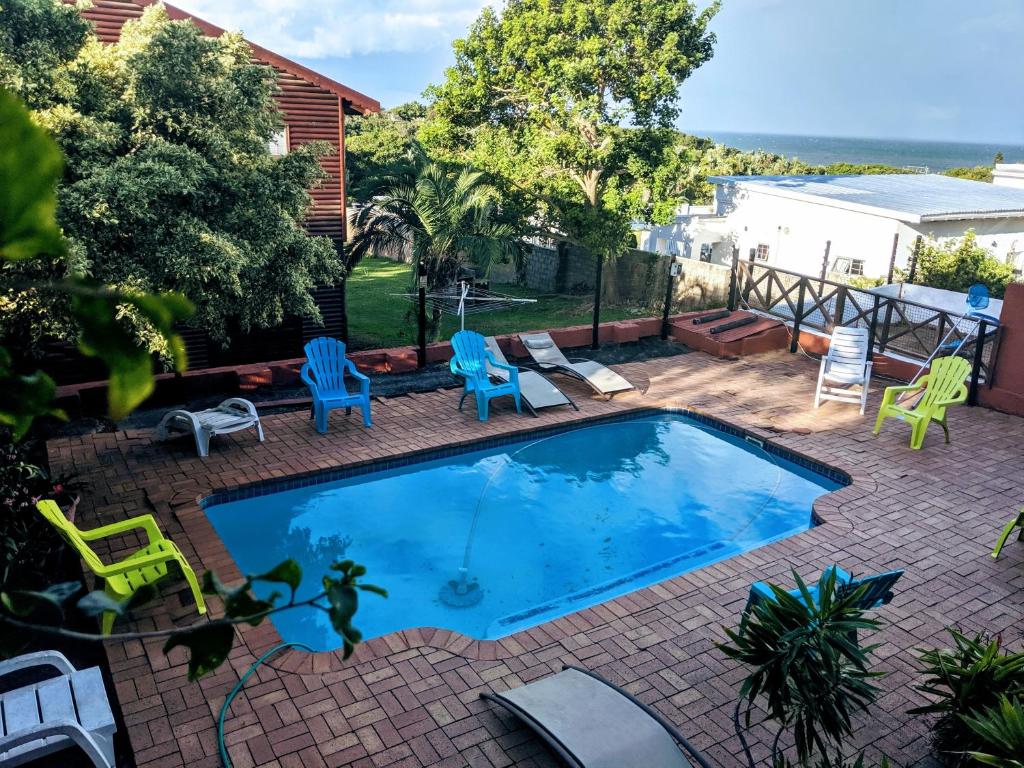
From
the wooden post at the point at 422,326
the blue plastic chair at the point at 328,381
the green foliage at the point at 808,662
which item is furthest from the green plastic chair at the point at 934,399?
the blue plastic chair at the point at 328,381

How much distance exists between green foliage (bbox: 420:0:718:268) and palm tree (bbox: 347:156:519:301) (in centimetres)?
322

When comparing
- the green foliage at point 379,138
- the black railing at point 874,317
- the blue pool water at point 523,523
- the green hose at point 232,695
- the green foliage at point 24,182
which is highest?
the green foliage at point 379,138

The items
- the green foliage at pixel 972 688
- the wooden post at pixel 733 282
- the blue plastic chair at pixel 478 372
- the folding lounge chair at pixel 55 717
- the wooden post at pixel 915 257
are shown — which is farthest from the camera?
the wooden post at pixel 915 257

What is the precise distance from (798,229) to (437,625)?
15.9 m

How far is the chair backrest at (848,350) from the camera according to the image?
10.6 m

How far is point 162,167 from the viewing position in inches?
295

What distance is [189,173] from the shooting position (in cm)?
→ 773

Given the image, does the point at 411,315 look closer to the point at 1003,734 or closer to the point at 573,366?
the point at 573,366

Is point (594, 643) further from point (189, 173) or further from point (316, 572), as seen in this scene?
point (189, 173)

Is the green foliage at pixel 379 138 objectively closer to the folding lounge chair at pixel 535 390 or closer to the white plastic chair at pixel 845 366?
the folding lounge chair at pixel 535 390

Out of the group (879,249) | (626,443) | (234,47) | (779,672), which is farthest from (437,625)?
(879,249)

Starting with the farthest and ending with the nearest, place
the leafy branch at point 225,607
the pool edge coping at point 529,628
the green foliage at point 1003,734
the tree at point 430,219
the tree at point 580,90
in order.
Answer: the tree at point 580,90 < the tree at point 430,219 < the pool edge coping at point 529,628 < the green foliage at point 1003,734 < the leafy branch at point 225,607

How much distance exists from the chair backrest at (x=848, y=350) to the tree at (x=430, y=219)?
16.4 feet

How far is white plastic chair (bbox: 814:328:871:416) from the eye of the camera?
10305mm
